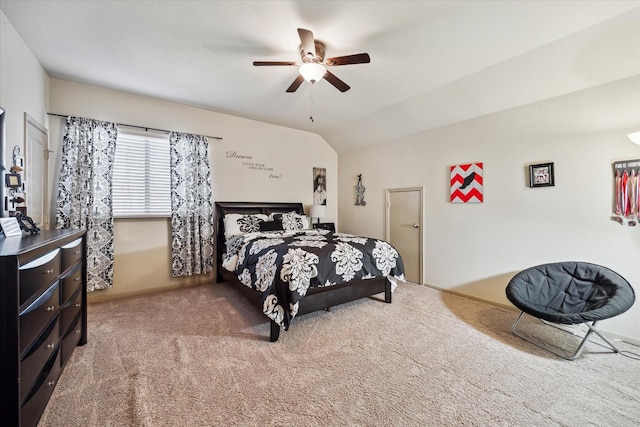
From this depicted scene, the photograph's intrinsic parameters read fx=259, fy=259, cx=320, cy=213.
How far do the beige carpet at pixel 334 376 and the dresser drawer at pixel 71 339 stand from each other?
0.47ft

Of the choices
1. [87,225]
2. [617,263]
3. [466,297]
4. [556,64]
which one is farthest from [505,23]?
[87,225]

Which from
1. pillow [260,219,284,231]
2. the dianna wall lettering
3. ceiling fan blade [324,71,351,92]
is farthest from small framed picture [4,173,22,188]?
ceiling fan blade [324,71,351,92]

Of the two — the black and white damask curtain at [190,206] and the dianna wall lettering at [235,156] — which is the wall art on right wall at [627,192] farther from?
the black and white damask curtain at [190,206]

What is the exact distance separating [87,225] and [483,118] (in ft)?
17.6

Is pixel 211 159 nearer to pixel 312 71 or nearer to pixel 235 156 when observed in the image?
pixel 235 156

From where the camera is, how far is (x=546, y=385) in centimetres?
185

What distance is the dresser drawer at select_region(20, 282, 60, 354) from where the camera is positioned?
1194mm

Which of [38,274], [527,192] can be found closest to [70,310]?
[38,274]

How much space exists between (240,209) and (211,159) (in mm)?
957

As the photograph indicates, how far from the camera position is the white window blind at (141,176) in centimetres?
362

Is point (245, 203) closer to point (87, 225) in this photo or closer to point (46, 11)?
point (87, 225)

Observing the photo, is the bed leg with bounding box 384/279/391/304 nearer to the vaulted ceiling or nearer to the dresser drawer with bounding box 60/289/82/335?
the vaulted ceiling

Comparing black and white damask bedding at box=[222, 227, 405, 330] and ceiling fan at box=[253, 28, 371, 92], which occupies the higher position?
ceiling fan at box=[253, 28, 371, 92]

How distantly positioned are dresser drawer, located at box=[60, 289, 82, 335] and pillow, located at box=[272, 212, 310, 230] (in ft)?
8.89
